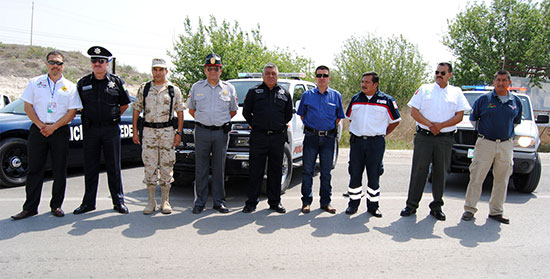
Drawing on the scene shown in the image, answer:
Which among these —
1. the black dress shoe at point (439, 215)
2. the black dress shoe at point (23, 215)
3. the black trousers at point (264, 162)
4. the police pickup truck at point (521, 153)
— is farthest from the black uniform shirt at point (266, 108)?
the police pickup truck at point (521, 153)

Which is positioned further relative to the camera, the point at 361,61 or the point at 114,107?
the point at 361,61

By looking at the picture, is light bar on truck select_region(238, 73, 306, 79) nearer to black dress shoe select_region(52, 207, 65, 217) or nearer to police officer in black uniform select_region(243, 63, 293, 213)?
police officer in black uniform select_region(243, 63, 293, 213)

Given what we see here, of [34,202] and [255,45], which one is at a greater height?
[255,45]

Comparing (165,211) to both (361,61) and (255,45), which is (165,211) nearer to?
(255,45)

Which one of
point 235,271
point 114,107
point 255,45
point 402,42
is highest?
point 402,42

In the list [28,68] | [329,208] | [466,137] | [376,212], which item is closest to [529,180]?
[466,137]

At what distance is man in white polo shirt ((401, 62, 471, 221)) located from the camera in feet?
17.6

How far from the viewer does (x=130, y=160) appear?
934 centimetres

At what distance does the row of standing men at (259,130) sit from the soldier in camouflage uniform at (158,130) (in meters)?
0.01

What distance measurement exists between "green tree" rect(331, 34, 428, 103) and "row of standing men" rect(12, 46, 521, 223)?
60.9ft

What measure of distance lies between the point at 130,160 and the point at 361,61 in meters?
17.7

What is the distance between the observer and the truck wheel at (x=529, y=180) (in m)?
7.04

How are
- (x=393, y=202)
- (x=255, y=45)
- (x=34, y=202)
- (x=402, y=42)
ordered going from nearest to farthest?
(x=34, y=202), (x=393, y=202), (x=255, y=45), (x=402, y=42)

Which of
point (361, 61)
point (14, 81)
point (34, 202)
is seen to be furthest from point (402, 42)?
point (14, 81)
